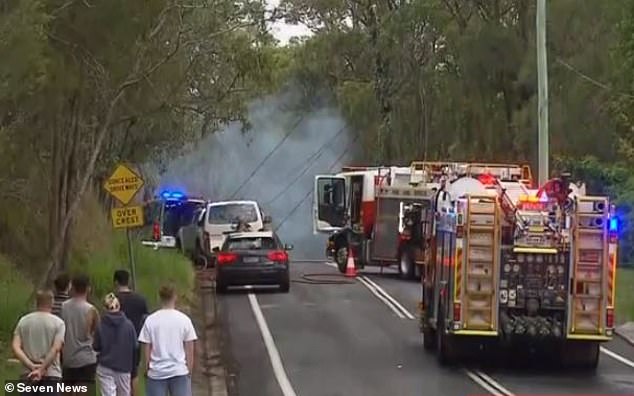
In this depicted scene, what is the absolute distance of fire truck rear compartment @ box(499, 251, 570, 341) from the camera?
62.5 feet

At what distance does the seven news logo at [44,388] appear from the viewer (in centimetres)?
1195

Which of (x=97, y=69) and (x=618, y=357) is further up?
(x=97, y=69)

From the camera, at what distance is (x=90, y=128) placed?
24375 millimetres

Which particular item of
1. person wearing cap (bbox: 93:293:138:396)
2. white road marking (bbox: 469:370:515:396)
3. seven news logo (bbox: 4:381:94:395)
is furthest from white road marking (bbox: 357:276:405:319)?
seven news logo (bbox: 4:381:94:395)

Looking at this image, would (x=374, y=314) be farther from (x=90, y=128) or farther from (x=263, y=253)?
(x=90, y=128)

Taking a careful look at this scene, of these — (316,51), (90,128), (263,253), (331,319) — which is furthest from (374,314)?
(316,51)

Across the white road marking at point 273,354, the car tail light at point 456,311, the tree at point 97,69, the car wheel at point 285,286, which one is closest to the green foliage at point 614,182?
the car wheel at point 285,286

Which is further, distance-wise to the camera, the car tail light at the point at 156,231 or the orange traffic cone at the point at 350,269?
the car tail light at the point at 156,231

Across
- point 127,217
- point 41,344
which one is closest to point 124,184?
point 127,217

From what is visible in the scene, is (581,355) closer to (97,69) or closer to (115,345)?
(97,69)

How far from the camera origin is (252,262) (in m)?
32.2

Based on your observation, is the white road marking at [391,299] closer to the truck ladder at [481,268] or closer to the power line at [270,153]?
the truck ladder at [481,268]

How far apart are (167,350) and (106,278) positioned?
1391cm

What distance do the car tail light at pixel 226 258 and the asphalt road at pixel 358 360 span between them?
4.52 ft
